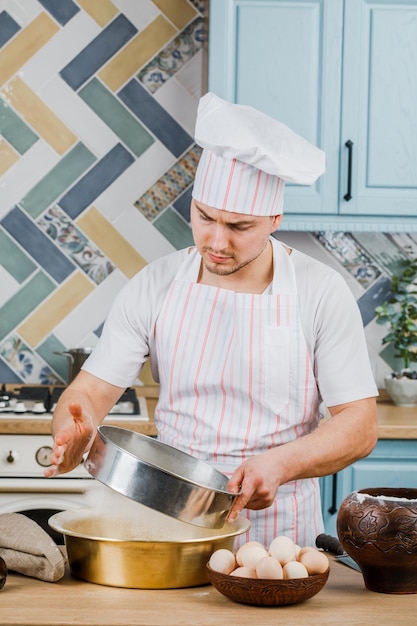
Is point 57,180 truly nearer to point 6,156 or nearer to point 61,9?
point 6,156

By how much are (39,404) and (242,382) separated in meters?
1.11

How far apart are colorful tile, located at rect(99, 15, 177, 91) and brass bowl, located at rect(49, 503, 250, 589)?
2225 millimetres

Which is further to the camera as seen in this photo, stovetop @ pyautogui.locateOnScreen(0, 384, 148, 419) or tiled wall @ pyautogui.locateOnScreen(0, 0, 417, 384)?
tiled wall @ pyautogui.locateOnScreen(0, 0, 417, 384)

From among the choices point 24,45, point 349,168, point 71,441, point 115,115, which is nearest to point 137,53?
point 115,115

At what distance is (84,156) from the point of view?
344cm

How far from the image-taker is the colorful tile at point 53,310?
3443mm

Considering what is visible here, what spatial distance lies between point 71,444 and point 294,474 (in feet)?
1.40

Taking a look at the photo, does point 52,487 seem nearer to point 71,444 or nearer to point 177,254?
Result: point 177,254

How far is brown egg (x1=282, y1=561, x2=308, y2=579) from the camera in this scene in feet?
4.57

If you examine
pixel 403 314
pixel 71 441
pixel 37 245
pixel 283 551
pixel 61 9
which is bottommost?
pixel 283 551

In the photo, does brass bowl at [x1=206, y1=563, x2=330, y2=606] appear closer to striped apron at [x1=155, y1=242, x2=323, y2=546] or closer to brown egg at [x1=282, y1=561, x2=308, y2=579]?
brown egg at [x1=282, y1=561, x2=308, y2=579]

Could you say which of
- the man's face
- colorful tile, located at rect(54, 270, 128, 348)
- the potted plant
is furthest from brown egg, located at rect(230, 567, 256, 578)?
colorful tile, located at rect(54, 270, 128, 348)

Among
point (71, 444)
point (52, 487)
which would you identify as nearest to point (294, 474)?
point (71, 444)

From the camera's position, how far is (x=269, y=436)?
78.8 inches
